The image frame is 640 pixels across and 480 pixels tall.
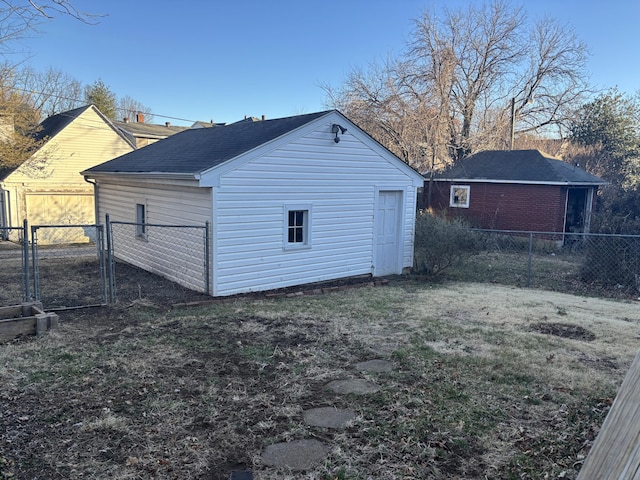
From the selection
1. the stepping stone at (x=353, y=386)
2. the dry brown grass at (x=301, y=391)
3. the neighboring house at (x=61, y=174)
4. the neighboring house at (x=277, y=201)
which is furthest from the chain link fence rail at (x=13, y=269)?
the stepping stone at (x=353, y=386)

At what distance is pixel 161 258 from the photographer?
11.6 m

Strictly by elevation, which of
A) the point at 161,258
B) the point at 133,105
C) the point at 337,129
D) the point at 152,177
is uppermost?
the point at 133,105

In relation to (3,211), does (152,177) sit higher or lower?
higher

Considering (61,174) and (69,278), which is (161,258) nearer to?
(69,278)

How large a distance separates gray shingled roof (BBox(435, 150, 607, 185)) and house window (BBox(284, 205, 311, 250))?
12.5 m

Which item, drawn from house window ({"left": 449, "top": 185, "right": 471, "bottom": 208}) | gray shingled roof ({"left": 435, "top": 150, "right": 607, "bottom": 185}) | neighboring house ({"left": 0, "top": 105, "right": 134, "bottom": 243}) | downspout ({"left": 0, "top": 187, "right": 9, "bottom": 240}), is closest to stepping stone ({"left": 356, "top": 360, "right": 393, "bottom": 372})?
gray shingled roof ({"left": 435, "top": 150, "right": 607, "bottom": 185})

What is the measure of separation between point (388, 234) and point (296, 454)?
930 centimetres

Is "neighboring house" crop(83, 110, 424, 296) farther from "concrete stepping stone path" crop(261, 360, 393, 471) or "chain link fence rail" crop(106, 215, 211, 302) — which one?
"concrete stepping stone path" crop(261, 360, 393, 471)

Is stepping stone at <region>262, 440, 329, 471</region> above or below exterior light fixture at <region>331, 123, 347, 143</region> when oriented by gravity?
below

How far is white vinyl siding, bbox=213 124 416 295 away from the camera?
9617 millimetres

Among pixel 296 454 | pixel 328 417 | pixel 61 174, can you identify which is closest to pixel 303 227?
pixel 328 417

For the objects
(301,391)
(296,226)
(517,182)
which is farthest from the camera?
(517,182)

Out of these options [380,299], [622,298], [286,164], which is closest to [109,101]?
[286,164]

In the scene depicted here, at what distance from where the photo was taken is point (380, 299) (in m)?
9.86
